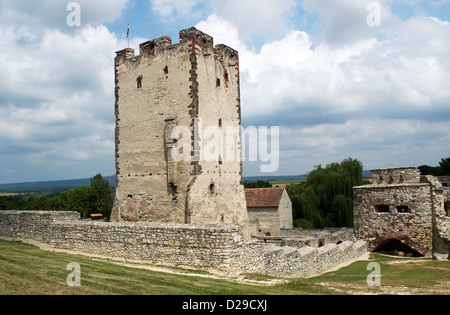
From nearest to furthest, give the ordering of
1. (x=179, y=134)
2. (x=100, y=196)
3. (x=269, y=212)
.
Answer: (x=179, y=134), (x=269, y=212), (x=100, y=196)

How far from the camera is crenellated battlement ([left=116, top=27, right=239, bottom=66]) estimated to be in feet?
58.0

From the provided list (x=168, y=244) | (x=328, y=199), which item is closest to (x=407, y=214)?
(x=168, y=244)

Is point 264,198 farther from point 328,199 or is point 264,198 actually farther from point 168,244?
point 168,244

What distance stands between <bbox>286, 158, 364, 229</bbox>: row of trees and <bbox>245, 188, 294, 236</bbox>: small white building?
1767mm

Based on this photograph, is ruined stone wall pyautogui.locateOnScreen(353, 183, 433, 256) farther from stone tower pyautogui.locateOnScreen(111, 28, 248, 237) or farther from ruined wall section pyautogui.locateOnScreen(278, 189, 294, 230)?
ruined wall section pyautogui.locateOnScreen(278, 189, 294, 230)

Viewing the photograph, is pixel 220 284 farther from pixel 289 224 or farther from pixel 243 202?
pixel 289 224

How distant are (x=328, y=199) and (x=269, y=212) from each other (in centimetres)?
779

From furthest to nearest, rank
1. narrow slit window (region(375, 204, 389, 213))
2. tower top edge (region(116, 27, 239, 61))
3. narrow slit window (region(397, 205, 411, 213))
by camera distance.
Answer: narrow slit window (region(375, 204, 389, 213))
narrow slit window (region(397, 205, 411, 213))
tower top edge (region(116, 27, 239, 61))

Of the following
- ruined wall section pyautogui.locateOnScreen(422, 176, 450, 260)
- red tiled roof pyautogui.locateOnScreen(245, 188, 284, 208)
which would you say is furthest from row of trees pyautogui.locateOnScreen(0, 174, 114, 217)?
ruined wall section pyautogui.locateOnScreen(422, 176, 450, 260)

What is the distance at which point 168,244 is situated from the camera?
13258 millimetres

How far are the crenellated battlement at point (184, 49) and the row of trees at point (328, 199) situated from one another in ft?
87.7

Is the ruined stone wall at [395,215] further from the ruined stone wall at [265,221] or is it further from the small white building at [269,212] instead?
the ruined stone wall at [265,221]

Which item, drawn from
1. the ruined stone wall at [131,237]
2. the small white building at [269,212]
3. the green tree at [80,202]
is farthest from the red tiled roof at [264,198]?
the ruined stone wall at [131,237]
